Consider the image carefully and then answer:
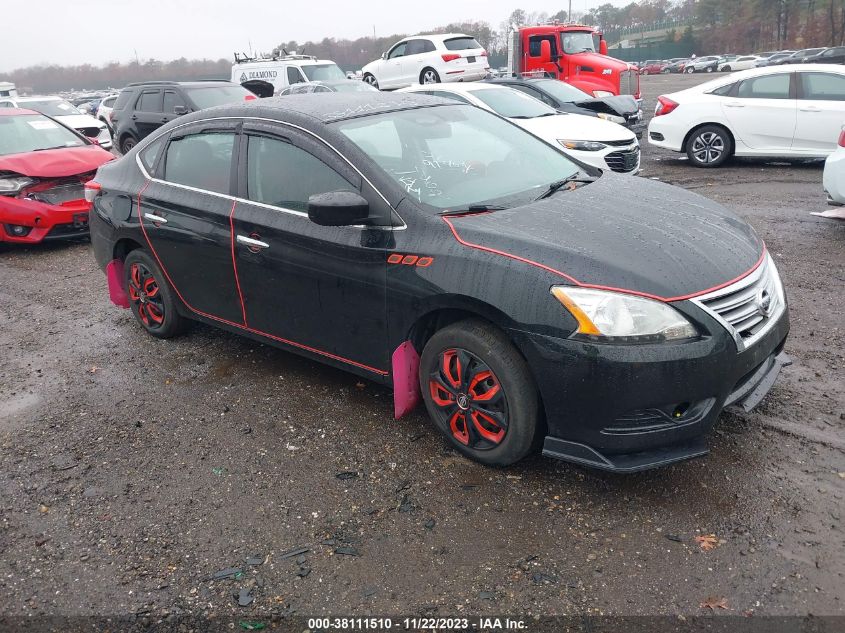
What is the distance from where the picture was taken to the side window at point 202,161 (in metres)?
4.25

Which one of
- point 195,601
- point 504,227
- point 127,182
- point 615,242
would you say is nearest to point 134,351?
point 127,182

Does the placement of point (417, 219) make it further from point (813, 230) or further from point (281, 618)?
point (813, 230)

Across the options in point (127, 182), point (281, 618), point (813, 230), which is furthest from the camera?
point (813, 230)

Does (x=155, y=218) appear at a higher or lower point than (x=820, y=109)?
lower

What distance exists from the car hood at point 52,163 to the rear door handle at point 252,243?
4.97 meters

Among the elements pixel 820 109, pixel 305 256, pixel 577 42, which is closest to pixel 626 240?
pixel 305 256

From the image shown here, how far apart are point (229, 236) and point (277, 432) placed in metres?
1.20

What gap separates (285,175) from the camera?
393 cm

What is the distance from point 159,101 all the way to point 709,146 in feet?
34.5

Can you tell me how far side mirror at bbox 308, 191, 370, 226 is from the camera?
331 centimetres

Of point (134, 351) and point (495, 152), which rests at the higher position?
point (495, 152)

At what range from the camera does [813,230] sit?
7141mm

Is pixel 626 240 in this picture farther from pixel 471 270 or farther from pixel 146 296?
pixel 146 296

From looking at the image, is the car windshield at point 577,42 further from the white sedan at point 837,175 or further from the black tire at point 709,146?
the white sedan at point 837,175
